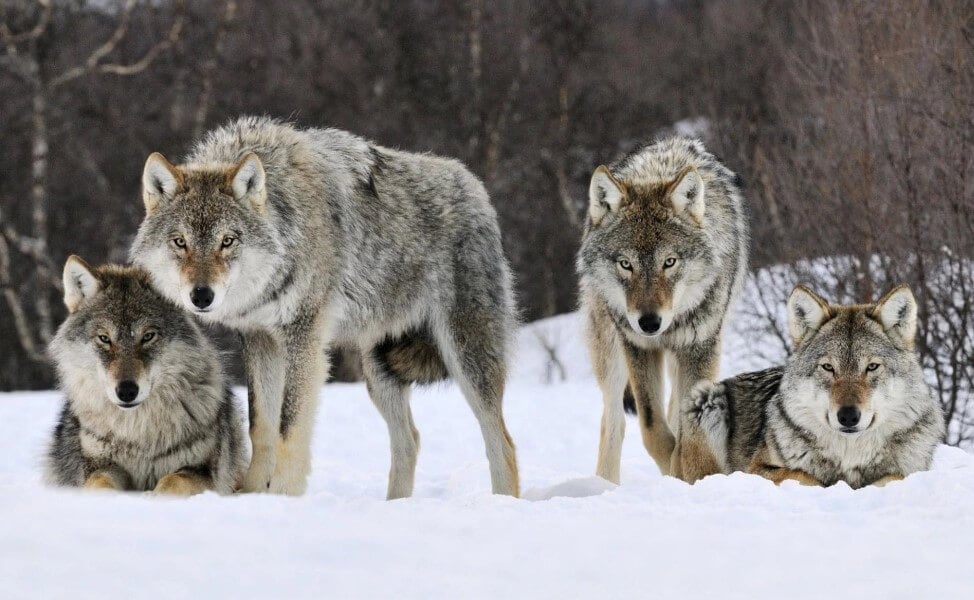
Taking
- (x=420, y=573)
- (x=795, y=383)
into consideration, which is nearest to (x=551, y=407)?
(x=795, y=383)

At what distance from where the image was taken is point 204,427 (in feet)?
17.7

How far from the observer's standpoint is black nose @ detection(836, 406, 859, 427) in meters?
4.95

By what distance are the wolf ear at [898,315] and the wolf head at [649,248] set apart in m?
0.93

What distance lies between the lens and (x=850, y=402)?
497 centimetres

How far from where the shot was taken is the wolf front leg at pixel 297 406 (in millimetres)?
5379

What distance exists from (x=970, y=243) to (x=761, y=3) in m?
14.1

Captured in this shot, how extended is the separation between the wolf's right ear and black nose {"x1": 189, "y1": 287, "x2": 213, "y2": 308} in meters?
2.06

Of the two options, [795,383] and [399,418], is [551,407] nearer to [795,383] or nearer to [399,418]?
[399,418]

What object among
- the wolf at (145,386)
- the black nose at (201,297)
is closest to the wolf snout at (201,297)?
the black nose at (201,297)

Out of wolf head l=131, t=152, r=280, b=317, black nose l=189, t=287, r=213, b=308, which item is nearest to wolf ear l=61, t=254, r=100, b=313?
wolf head l=131, t=152, r=280, b=317

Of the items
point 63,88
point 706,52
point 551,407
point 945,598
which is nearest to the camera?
point 945,598

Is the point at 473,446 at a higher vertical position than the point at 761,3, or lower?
lower

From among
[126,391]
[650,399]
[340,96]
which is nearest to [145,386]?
[126,391]

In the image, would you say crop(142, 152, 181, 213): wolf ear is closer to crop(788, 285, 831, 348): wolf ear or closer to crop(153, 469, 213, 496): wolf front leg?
crop(153, 469, 213, 496): wolf front leg
